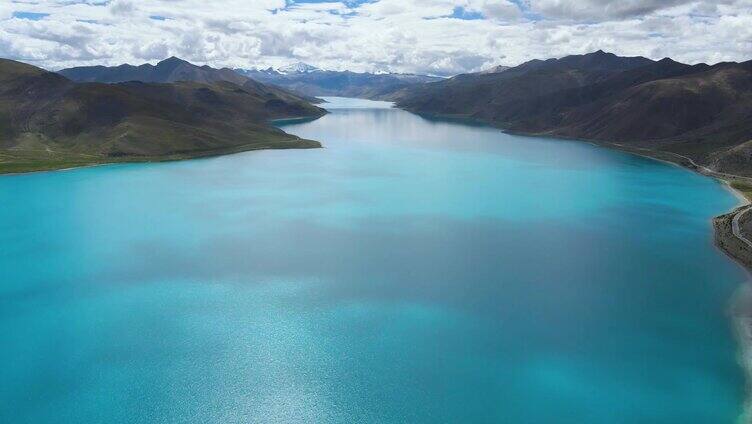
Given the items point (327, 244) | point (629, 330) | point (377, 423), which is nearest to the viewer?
point (377, 423)

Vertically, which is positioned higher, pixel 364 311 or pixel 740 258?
pixel 740 258

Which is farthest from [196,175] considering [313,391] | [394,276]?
[313,391]

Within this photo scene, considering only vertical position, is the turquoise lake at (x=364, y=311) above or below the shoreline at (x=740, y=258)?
below

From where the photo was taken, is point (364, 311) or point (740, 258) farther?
point (740, 258)

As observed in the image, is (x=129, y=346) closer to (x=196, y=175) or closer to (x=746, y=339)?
(x=746, y=339)

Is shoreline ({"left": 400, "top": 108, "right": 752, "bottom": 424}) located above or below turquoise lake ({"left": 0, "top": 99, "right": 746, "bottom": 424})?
above

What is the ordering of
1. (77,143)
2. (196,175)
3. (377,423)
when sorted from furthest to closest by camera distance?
(77,143) → (196,175) → (377,423)

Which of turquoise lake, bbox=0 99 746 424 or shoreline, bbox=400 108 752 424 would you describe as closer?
turquoise lake, bbox=0 99 746 424

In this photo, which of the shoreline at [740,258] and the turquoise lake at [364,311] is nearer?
the turquoise lake at [364,311]
